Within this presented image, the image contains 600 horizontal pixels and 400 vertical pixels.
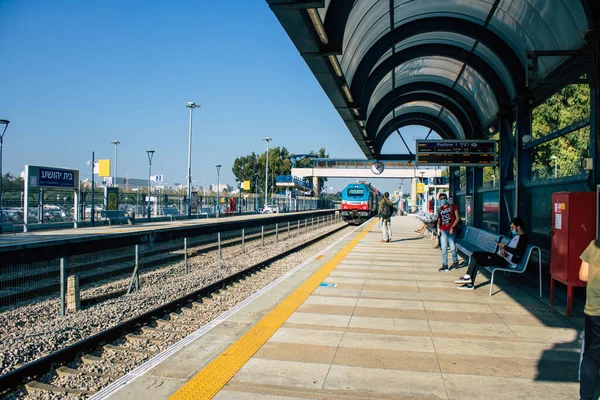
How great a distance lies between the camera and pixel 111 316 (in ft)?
22.3

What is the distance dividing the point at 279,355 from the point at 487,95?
11.2m

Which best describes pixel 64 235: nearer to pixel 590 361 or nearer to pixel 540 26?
pixel 540 26

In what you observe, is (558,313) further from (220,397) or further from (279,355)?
(220,397)

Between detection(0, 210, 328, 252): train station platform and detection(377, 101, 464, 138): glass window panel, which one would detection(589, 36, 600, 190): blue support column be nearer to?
detection(0, 210, 328, 252): train station platform

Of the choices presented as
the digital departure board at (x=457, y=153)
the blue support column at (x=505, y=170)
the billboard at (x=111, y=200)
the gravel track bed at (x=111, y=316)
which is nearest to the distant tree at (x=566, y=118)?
the digital departure board at (x=457, y=153)

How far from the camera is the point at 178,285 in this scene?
938 centimetres

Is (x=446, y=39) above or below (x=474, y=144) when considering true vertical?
above

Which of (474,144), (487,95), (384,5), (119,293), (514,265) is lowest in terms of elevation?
(119,293)

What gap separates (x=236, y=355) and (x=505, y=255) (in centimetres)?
562

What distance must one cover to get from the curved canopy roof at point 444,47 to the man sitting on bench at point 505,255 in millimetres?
2671

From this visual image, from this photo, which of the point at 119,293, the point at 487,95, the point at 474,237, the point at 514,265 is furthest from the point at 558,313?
the point at 487,95

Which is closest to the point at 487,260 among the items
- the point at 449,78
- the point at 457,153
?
the point at 457,153

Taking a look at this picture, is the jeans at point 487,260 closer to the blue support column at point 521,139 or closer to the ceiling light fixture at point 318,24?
the blue support column at point 521,139

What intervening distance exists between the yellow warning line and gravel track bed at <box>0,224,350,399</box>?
95 centimetres
